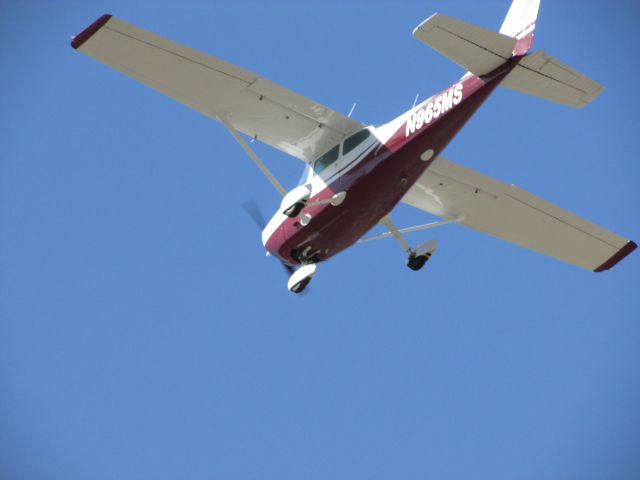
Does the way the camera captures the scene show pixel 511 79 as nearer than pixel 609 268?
Yes

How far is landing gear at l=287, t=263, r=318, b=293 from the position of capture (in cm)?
1730

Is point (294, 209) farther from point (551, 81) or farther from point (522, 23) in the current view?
point (522, 23)

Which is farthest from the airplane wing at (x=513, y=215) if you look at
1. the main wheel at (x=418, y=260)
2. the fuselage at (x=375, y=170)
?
the fuselage at (x=375, y=170)

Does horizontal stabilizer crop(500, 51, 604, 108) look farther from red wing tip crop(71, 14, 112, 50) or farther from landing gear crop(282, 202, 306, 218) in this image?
red wing tip crop(71, 14, 112, 50)

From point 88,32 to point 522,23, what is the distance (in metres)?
6.23

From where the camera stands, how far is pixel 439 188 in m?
18.5

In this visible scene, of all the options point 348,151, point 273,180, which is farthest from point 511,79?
point 273,180

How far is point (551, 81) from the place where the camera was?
15.6 metres

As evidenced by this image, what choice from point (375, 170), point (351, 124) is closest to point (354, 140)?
point (351, 124)

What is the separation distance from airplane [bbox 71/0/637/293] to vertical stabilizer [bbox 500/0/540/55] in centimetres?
2

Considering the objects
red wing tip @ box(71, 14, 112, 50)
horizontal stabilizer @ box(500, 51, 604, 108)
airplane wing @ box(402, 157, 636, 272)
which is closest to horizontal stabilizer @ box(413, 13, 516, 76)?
horizontal stabilizer @ box(500, 51, 604, 108)

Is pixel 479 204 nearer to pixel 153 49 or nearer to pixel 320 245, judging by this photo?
pixel 320 245

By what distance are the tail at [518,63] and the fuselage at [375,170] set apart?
0.17 metres

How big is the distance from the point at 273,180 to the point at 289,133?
832 millimetres
